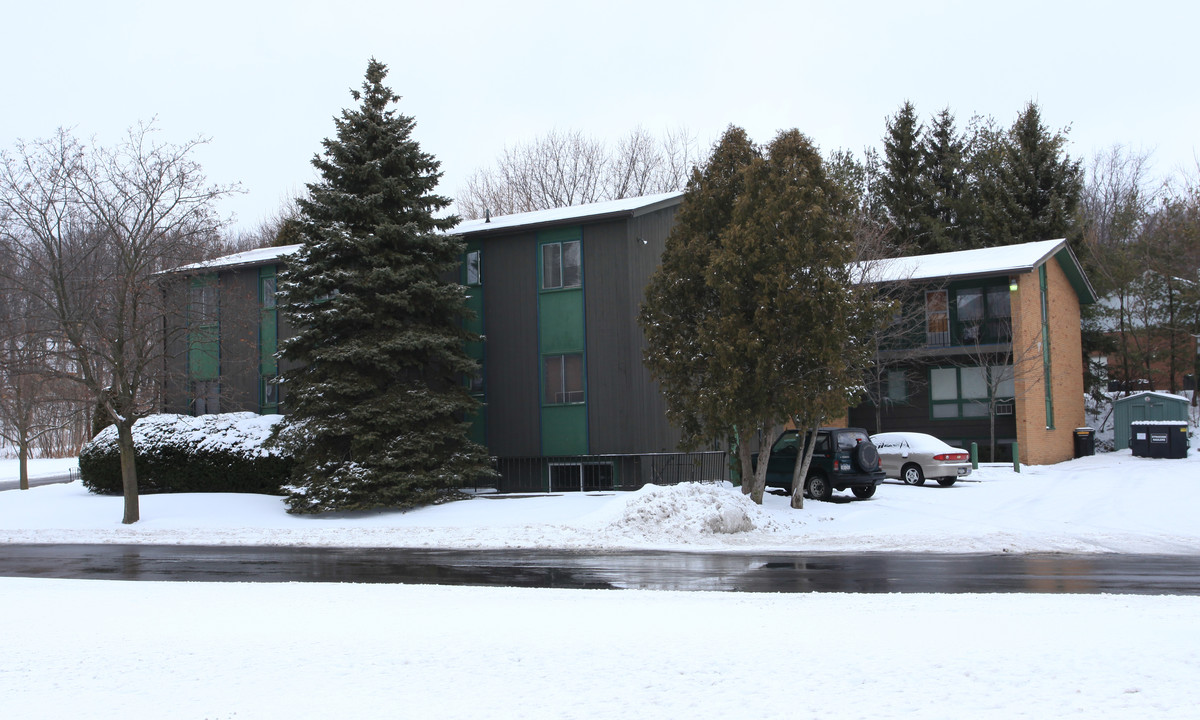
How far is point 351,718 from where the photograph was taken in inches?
209

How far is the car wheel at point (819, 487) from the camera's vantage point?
2123 cm

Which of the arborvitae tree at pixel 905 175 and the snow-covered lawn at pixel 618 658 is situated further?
the arborvitae tree at pixel 905 175

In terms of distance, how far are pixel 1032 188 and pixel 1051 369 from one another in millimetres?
15069

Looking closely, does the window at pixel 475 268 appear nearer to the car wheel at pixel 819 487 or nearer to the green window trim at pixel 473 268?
the green window trim at pixel 473 268

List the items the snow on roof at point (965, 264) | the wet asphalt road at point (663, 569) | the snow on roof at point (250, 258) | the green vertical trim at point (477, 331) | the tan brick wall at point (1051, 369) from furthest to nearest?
the tan brick wall at point (1051, 369), the snow on roof at point (965, 264), the snow on roof at point (250, 258), the green vertical trim at point (477, 331), the wet asphalt road at point (663, 569)

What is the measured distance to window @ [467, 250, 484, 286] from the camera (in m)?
25.8

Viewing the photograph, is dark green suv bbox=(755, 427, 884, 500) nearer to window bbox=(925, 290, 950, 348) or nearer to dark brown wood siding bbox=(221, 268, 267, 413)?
window bbox=(925, 290, 950, 348)

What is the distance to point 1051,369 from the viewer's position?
33.9 metres

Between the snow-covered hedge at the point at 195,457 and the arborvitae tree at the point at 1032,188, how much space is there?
3564cm

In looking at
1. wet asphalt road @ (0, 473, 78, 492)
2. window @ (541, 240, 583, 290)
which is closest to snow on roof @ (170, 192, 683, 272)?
window @ (541, 240, 583, 290)

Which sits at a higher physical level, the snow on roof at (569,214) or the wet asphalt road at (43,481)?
the snow on roof at (569,214)

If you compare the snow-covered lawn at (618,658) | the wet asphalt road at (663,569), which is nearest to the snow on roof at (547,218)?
the wet asphalt road at (663,569)

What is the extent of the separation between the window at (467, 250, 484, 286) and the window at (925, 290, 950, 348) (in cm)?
1710

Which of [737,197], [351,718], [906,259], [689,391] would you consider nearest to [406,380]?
[689,391]
